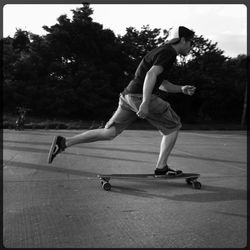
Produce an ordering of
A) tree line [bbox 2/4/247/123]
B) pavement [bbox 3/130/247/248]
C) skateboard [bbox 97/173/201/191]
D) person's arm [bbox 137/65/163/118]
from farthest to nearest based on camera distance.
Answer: tree line [bbox 2/4/247/123]
skateboard [bbox 97/173/201/191]
person's arm [bbox 137/65/163/118]
pavement [bbox 3/130/247/248]

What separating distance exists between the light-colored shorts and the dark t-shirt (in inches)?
4.2

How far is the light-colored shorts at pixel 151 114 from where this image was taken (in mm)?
5383

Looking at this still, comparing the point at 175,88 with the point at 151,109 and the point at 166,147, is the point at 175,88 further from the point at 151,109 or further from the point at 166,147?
the point at 166,147

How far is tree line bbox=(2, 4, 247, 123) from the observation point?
133 feet

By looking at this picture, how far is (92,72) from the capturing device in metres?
41.3

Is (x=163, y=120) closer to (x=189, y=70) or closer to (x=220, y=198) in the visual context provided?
(x=220, y=198)

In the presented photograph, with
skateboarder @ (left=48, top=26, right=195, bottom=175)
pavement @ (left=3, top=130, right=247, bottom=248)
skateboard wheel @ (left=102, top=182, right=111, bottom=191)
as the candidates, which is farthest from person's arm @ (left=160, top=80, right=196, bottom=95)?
skateboard wheel @ (left=102, top=182, right=111, bottom=191)

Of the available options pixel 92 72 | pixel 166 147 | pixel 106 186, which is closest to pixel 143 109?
pixel 166 147

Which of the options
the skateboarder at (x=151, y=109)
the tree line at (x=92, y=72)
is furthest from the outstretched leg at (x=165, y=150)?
the tree line at (x=92, y=72)

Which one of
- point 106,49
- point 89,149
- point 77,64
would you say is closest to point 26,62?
point 77,64

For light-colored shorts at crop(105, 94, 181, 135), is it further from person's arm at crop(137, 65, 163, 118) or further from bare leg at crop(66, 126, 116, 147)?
person's arm at crop(137, 65, 163, 118)

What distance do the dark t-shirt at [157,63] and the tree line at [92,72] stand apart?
115 feet

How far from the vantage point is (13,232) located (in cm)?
359

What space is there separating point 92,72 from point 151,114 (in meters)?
36.4
